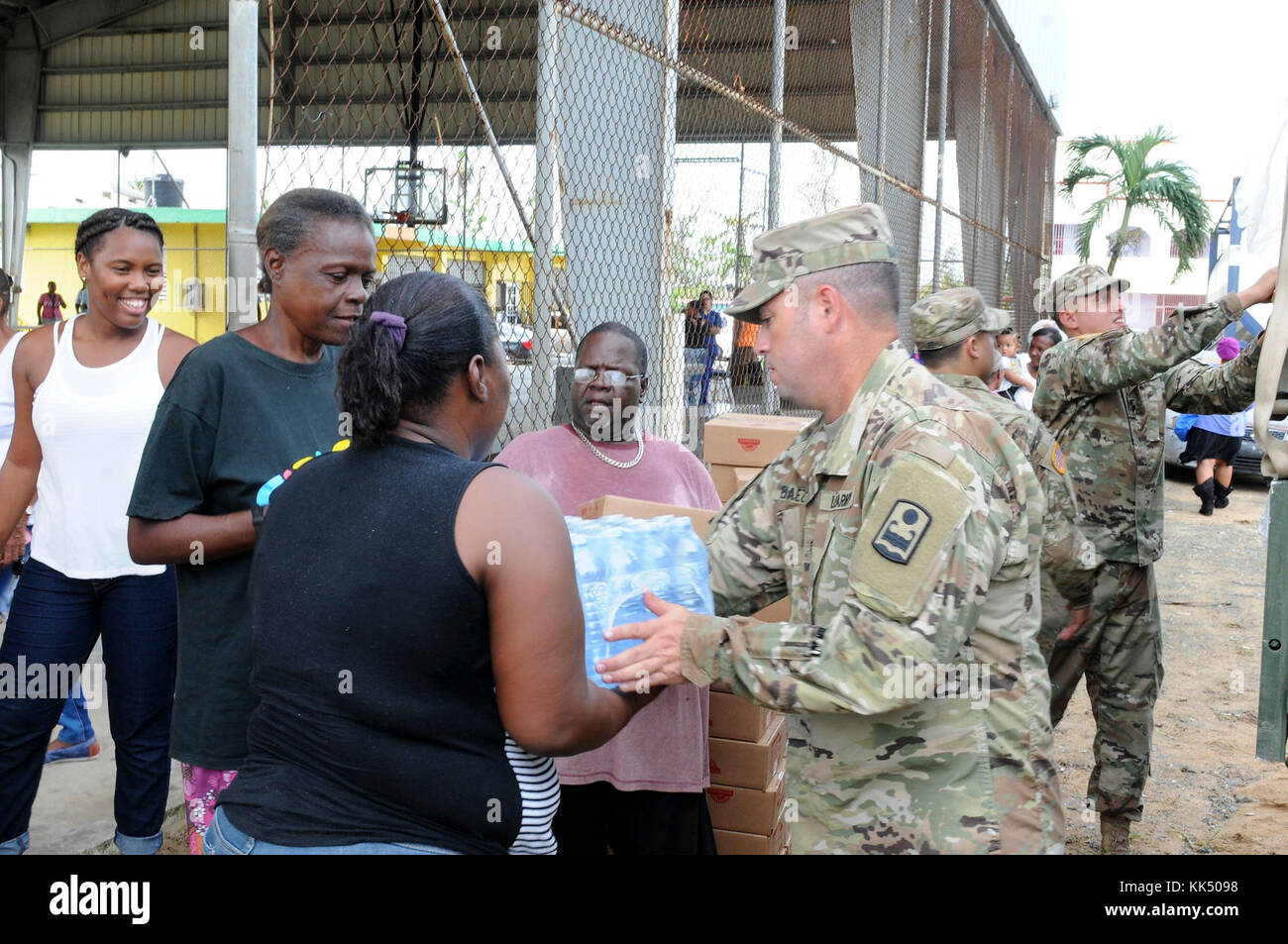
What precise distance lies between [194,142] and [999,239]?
605 inches

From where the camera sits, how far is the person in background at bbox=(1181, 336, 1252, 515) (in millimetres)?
11352

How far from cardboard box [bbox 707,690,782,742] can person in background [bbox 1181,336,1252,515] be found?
Result: 377 inches

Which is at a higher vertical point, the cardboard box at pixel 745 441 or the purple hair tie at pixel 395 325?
the purple hair tie at pixel 395 325

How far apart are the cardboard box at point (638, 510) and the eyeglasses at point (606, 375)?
731 mm

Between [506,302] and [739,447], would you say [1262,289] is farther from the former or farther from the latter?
[506,302]

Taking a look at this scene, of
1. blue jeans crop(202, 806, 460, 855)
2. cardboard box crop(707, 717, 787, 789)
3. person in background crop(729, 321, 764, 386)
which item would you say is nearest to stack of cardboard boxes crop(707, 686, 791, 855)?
cardboard box crop(707, 717, 787, 789)

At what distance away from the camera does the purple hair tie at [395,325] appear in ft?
5.12

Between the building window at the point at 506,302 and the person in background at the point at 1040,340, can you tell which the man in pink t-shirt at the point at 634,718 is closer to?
the building window at the point at 506,302

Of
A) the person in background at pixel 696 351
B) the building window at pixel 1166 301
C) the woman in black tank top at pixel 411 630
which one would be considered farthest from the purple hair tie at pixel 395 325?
the building window at pixel 1166 301

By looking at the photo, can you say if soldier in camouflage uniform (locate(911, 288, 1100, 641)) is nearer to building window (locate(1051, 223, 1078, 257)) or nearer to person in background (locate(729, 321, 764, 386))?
person in background (locate(729, 321, 764, 386))

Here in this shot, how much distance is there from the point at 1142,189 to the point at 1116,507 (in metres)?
22.2

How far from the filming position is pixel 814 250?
1959 mm

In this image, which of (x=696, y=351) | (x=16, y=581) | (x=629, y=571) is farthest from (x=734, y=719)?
(x=696, y=351)
